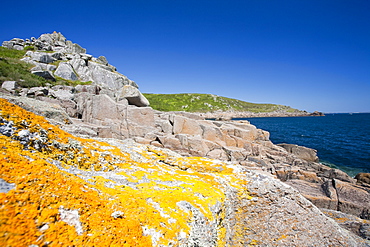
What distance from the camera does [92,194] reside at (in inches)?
138

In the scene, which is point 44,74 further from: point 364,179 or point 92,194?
point 364,179

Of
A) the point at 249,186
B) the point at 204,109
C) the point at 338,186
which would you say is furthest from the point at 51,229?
the point at 204,109

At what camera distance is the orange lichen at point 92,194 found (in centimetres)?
236

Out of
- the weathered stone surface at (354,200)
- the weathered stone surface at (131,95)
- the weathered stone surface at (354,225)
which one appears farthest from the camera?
the weathered stone surface at (131,95)

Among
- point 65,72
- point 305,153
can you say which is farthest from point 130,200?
point 65,72

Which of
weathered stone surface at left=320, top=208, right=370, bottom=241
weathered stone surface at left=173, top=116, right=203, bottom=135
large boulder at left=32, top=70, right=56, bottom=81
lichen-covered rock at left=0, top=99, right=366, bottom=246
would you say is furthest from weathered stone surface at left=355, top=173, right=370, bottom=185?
large boulder at left=32, top=70, right=56, bottom=81

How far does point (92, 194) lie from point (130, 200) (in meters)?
0.80

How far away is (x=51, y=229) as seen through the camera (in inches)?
93.4

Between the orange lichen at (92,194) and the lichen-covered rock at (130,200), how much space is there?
0.01 m

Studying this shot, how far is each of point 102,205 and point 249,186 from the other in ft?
16.0

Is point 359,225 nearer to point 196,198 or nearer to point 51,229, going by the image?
point 196,198

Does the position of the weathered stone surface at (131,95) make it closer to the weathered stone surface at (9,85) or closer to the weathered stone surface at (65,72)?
the weathered stone surface at (9,85)

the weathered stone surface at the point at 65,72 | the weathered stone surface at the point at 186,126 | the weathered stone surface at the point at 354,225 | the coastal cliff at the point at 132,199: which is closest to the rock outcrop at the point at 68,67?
the weathered stone surface at the point at 65,72

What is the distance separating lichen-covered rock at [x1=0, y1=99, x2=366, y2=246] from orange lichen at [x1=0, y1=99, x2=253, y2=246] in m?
0.01
